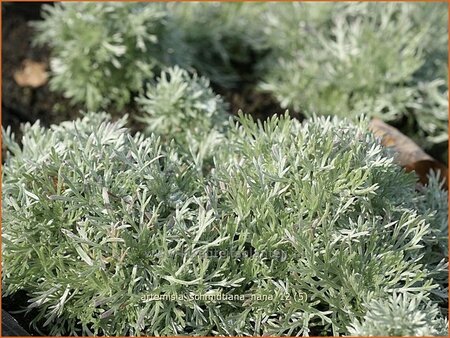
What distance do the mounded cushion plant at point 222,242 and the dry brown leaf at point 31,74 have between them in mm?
1641

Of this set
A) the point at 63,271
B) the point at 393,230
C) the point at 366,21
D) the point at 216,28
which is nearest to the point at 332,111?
the point at 366,21

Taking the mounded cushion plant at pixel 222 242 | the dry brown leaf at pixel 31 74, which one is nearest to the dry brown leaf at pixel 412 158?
the mounded cushion plant at pixel 222 242

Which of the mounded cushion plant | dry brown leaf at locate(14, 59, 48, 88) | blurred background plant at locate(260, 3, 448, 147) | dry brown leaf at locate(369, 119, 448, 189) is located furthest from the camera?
dry brown leaf at locate(14, 59, 48, 88)

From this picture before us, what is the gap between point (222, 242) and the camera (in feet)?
7.75

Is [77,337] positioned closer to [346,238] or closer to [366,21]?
[346,238]

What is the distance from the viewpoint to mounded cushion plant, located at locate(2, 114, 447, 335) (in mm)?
2281

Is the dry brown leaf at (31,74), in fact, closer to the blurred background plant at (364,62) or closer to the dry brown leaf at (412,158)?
the blurred background plant at (364,62)

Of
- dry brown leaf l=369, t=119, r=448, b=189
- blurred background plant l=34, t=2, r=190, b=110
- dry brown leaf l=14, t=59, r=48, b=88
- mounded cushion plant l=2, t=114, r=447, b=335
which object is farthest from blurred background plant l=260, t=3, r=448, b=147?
mounded cushion plant l=2, t=114, r=447, b=335

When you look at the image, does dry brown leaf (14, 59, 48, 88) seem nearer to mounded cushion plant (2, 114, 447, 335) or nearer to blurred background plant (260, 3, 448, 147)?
blurred background plant (260, 3, 448, 147)

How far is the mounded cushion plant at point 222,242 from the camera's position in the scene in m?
2.28

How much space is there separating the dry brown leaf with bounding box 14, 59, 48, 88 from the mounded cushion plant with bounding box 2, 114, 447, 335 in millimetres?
1641

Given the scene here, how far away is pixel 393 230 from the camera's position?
243 cm

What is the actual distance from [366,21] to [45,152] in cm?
208

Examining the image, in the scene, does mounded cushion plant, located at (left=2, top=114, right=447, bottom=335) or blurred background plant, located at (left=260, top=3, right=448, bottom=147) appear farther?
blurred background plant, located at (left=260, top=3, right=448, bottom=147)
